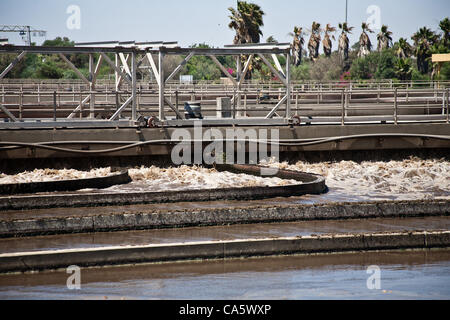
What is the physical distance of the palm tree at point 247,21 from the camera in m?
67.9

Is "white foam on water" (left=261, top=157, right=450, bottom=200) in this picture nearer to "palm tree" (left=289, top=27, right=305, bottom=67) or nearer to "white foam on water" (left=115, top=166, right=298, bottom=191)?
"white foam on water" (left=115, top=166, right=298, bottom=191)

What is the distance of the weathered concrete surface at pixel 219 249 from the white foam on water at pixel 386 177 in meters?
5.56

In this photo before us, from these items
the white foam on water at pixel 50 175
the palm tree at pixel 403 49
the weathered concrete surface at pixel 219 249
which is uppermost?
the palm tree at pixel 403 49

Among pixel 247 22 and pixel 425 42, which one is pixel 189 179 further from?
pixel 425 42

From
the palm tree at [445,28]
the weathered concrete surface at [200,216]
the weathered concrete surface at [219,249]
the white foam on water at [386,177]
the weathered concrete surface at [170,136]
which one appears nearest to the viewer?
the weathered concrete surface at [219,249]

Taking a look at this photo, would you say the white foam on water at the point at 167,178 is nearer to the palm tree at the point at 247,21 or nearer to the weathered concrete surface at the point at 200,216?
the weathered concrete surface at the point at 200,216

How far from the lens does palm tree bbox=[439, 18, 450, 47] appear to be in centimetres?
7138

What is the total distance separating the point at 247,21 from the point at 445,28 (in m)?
22.1

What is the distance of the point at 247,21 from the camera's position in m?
68.2

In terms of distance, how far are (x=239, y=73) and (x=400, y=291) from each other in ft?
44.2

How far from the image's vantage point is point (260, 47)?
830 inches

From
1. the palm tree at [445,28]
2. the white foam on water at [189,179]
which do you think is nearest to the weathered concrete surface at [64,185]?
the white foam on water at [189,179]
